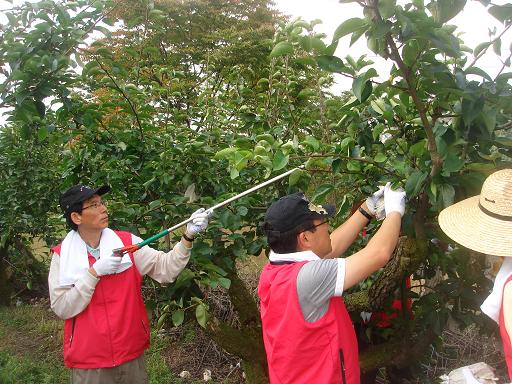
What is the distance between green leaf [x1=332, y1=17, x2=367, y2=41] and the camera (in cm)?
133

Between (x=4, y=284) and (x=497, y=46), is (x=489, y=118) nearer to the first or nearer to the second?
(x=497, y=46)

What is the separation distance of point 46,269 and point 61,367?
9.24 feet

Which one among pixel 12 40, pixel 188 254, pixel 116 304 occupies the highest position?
pixel 12 40

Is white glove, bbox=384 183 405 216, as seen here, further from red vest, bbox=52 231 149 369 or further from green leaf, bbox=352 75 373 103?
red vest, bbox=52 231 149 369

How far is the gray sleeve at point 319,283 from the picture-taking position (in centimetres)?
170

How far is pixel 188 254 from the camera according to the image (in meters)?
2.36

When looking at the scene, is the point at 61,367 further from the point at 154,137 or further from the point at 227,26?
the point at 227,26

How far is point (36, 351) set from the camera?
4977 mm

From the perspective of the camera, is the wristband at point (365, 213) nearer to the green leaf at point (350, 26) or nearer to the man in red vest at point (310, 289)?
the man in red vest at point (310, 289)

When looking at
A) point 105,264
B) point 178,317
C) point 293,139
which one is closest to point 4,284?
point 105,264

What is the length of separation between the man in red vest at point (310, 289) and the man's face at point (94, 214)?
102cm

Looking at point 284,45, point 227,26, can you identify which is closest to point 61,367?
point 284,45

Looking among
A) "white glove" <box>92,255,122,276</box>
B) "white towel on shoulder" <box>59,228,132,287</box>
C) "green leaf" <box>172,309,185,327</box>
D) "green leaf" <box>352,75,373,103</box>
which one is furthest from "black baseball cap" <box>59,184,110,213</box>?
"green leaf" <box>352,75,373,103</box>

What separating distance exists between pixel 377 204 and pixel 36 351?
4312 mm
